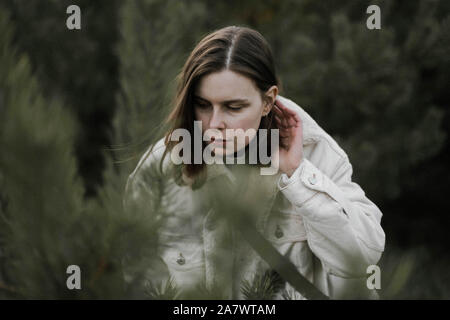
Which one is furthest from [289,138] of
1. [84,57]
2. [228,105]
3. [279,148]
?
[84,57]

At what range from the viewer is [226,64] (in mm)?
1233

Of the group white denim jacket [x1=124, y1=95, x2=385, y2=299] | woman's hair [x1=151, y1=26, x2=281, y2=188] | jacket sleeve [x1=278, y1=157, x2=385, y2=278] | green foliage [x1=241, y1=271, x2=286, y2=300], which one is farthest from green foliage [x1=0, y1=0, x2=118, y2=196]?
green foliage [x1=241, y1=271, x2=286, y2=300]

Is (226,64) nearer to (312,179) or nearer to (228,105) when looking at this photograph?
(228,105)

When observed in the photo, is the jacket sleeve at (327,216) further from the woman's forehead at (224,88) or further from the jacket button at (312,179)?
the woman's forehead at (224,88)

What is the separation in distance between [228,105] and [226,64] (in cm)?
13

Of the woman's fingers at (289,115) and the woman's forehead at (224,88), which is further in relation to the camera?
the woman's fingers at (289,115)

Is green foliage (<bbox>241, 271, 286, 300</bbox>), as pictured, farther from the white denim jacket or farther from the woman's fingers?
the woman's fingers

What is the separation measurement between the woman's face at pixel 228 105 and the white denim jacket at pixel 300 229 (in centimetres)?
13

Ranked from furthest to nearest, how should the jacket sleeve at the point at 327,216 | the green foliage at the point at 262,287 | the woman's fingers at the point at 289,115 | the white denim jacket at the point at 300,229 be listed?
the woman's fingers at the point at 289,115
the jacket sleeve at the point at 327,216
the green foliage at the point at 262,287
the white denim jacket at the point at 300,229

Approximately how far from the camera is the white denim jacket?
1.32 ft

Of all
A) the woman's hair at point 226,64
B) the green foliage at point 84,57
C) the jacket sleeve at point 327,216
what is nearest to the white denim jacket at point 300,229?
the jacket sleeve at point 327,216

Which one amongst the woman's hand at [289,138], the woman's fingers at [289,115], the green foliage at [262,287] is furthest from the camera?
the woman's fingers at [289,115]

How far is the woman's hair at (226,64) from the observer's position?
1.20 meters

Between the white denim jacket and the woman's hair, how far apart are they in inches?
4.1
